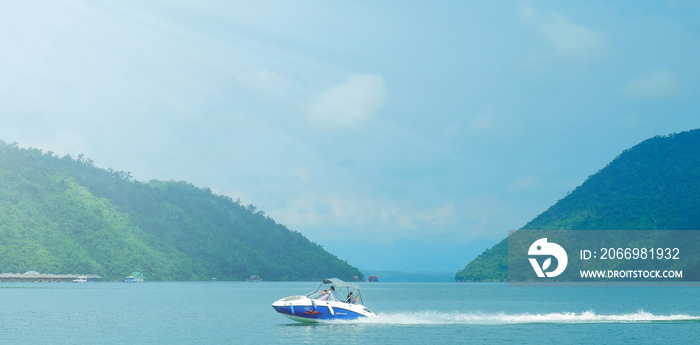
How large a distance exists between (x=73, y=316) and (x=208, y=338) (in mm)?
31195

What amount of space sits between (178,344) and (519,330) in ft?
106

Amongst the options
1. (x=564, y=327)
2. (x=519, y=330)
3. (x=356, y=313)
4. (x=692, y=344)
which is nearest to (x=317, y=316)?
(x=356, y=313)

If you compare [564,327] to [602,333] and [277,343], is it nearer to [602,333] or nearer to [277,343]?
[602,333]

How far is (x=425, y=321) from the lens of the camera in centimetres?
8025

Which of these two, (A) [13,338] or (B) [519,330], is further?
(B) [519,330]

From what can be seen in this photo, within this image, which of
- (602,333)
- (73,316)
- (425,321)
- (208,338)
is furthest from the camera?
(73,316)

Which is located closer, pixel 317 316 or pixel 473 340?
pixel 473 340

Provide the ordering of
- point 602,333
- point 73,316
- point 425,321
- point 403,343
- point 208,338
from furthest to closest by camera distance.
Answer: point 73,316 < point 425,321 < point 602,333 < point 208,338 < point 403,343

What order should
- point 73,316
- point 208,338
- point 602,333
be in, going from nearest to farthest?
point 208,338
point 602,333
point 73,316

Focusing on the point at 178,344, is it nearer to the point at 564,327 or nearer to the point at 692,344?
the point at 564,327

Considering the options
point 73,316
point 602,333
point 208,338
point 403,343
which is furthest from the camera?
point 73,316

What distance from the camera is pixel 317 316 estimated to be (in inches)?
2837

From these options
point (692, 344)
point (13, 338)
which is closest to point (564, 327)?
point (692, 344)

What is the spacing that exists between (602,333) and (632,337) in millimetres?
3394
